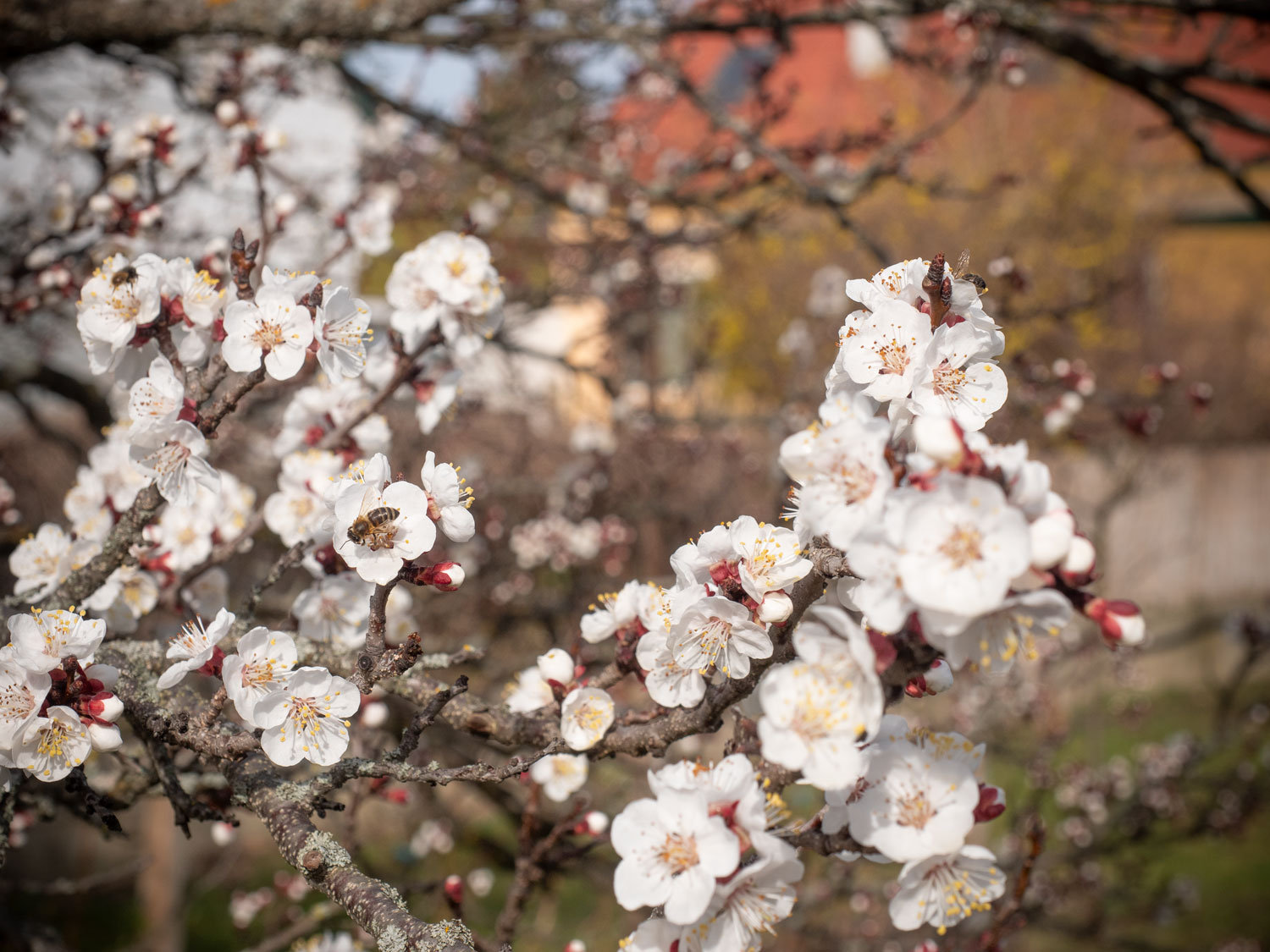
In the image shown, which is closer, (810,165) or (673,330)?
(810,165)

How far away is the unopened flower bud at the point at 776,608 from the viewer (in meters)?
1.16

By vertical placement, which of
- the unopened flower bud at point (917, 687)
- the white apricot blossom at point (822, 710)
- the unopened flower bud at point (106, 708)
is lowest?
the unopened flower bud at point (106, 708)

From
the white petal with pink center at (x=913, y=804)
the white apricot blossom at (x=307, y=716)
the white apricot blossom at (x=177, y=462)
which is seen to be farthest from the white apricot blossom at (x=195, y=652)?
the white petal with pink center at (x=913, y=804)

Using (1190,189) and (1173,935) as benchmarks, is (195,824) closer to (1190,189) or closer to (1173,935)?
(1173,935)

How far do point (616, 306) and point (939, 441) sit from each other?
19.5 ft

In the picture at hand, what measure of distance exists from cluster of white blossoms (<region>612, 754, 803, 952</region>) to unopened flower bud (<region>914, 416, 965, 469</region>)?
1.48 feet

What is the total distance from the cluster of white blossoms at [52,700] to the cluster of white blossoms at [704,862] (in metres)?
0.79

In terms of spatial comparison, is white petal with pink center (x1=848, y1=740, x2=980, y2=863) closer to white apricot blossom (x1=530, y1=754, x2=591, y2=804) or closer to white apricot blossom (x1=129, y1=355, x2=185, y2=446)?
white apricot blossom (x1=530, y1=754, x2=591, y2=804)

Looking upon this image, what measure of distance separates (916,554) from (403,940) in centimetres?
76

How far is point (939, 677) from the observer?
1.19 m

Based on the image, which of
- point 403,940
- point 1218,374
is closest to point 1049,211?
point 1218,374

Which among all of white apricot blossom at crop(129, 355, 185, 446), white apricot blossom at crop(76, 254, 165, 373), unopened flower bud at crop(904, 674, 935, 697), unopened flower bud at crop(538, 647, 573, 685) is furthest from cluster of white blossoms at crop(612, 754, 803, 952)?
white apricot blossom at crop(76, 254, 165, 373)

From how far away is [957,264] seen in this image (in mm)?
1246

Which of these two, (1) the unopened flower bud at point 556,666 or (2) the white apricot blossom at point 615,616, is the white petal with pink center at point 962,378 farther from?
(1) the unopened flower bud at point 556,666
